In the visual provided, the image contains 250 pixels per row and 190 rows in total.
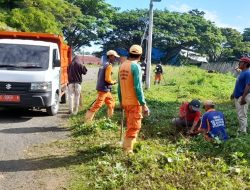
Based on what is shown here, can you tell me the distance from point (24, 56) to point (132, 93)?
5677 millimetres

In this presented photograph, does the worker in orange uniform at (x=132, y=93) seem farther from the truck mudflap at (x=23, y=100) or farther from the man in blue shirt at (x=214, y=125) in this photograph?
the truck mudflap at (x=23, y=100)

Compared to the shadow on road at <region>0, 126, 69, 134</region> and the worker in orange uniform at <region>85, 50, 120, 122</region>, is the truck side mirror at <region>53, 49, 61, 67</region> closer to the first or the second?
the worker in orange uniform at <region>85, 50, 120, 122</region>

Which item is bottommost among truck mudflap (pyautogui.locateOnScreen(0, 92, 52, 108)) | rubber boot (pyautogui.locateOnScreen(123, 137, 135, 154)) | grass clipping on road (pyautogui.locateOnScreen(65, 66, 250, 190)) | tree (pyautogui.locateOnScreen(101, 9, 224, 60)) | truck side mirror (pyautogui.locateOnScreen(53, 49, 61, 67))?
grass clipping on road (pyautogui.locateOnScreen(65, 66, 250, 190))

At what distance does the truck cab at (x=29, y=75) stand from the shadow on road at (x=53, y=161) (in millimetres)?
3752

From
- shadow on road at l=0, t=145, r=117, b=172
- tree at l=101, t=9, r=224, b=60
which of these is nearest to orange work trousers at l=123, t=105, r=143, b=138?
shadow on road at l=0, t=145, r=117, b=172

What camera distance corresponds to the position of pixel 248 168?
7062 millimetres

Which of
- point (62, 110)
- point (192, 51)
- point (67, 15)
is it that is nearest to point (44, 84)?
point (62, 110)

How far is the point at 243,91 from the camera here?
10.1 metres

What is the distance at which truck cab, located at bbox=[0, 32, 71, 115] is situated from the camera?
11531mm

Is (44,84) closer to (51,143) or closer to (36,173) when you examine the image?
(51,143)

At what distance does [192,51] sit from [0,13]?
164ft

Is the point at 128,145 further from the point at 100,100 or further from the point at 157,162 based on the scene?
the point at 100,100

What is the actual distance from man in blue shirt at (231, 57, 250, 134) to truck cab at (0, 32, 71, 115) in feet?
16.2

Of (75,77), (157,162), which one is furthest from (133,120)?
(75,77)
